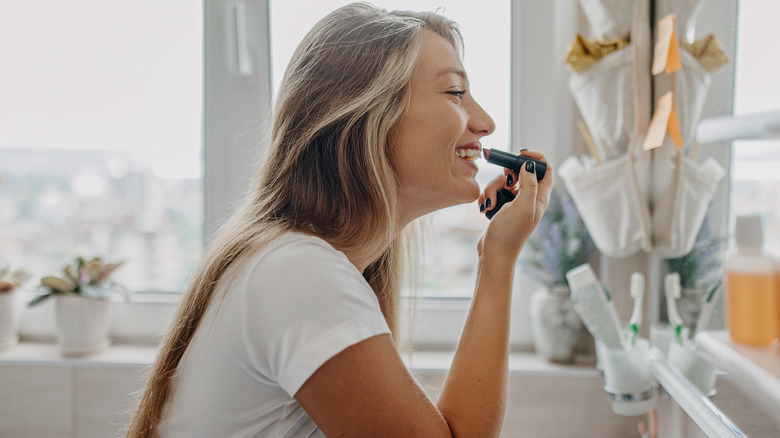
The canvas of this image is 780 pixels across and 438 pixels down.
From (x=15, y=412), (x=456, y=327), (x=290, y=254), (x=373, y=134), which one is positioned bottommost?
(x=15, y=412)

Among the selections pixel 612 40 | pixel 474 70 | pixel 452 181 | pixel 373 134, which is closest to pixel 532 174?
pixel 452 181

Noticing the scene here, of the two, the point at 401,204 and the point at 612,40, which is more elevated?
the point at 612,40

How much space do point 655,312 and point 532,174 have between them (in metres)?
0.44

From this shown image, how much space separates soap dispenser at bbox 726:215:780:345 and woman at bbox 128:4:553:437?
9.3 inches

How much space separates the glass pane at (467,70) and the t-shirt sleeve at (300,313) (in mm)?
706

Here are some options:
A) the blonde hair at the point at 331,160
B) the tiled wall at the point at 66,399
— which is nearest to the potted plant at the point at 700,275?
the blonde hair at the point at 331,160

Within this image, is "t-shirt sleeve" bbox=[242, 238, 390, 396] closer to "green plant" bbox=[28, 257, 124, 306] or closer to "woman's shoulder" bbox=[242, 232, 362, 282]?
"woman's shoulder" bbox=[242, 232, 362, 282]

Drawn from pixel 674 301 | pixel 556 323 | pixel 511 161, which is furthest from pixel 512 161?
pixel 556 323

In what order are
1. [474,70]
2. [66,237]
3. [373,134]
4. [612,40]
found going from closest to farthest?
[373,134] → [612,40] → [474,70] → [66,237]

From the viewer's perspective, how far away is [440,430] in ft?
2.18

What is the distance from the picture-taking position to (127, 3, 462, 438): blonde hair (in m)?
0.78

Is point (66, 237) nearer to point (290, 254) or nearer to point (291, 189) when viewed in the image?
point (291, 189)

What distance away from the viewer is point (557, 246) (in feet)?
4.00

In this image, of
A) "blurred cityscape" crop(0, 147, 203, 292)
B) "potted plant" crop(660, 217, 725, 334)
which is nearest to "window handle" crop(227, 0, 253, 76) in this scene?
"blurred cityscape" crop(0, 147, 203, 292)
